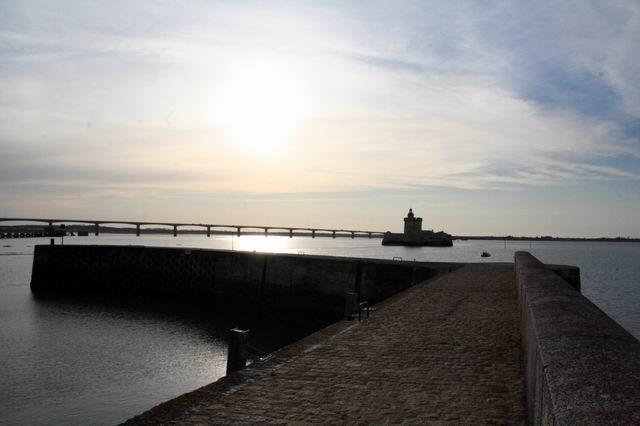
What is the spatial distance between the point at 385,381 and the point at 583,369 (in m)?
4.17

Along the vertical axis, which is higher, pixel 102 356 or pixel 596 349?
pixel 596 349

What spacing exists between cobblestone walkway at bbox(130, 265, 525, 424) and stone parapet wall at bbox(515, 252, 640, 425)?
144 cm

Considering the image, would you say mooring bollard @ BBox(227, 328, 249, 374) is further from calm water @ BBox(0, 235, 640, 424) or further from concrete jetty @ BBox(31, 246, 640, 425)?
calm water @ BBox(0, 235, 640, 424)

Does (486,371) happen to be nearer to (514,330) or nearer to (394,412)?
(394,412)

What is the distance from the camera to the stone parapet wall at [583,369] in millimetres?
3098

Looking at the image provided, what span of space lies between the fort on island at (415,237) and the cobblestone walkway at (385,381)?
128m

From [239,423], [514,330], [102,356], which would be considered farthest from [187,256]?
[239,423]

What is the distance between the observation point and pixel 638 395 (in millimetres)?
3271

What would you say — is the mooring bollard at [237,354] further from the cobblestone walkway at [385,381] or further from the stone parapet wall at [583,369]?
the stone parapet wall at [583,369]

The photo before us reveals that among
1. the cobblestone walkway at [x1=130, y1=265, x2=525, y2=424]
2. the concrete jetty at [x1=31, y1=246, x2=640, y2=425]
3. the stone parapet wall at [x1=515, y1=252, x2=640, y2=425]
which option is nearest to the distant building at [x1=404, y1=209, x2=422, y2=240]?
the concrete jetty at [x1=31, y1=246, x2=640, y2=425]

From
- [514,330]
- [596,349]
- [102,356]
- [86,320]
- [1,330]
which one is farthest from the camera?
[86,320]

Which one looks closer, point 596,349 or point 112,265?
point 596,349

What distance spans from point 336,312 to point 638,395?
2403cm

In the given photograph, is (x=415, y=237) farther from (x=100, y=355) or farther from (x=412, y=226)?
(x=100, y=355)
